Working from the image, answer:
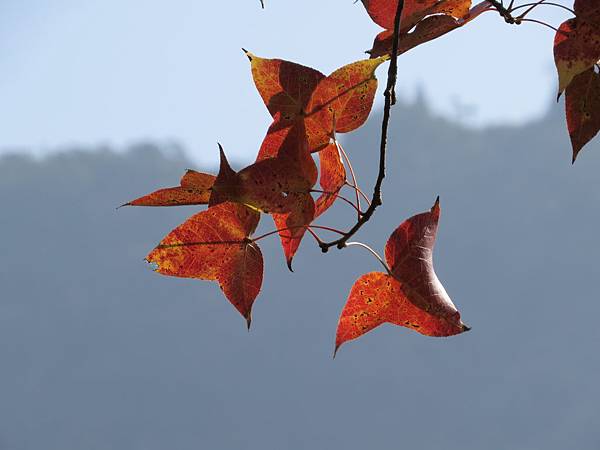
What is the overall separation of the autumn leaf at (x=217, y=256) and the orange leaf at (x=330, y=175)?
0.02 meters

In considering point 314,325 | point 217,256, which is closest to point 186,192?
point 217,256

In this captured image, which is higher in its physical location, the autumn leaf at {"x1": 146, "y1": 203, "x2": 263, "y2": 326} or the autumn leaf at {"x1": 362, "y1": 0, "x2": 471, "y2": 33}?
the autumn leaf at {"x1": 362, "y1": 0, "x2": 471, "y2": 33}

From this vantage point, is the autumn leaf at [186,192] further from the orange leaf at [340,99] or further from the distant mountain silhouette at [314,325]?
the distant mountain silhouette at [314,325]

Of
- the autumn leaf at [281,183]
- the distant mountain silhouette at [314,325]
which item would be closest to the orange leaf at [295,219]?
the autumn leaf at [281,183]

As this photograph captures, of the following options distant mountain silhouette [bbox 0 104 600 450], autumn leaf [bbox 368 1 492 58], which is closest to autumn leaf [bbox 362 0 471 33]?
autumn leaf [bbox 368 1 492 58]

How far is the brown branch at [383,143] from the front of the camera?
0.83 ft

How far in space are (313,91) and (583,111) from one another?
3.7 inches

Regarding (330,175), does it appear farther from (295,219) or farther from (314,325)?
(314,325)

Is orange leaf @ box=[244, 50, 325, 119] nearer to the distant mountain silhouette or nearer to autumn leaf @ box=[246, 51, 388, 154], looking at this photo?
autumn leaf @ box=[246, 51, 388, 154]

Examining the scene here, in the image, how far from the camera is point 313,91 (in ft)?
0.95

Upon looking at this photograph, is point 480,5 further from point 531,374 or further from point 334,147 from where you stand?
point 531,374

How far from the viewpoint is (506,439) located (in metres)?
26.6

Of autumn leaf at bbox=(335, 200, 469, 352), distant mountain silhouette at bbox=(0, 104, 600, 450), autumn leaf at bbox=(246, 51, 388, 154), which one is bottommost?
autumn leaf at bbox=(335, 200, 469, 352)

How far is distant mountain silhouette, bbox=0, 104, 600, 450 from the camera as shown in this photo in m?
26.5
